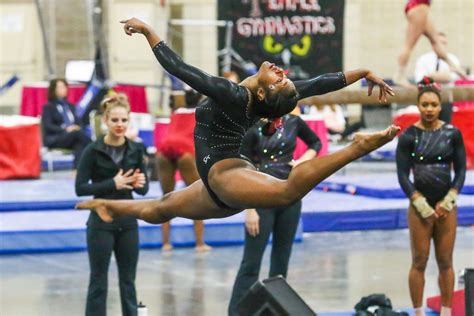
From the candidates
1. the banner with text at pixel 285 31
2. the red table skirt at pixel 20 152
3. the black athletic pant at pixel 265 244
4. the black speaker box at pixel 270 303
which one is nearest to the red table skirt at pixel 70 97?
the banner with text at pixel 285 31

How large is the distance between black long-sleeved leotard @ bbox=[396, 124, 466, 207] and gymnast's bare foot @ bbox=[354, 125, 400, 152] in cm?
232

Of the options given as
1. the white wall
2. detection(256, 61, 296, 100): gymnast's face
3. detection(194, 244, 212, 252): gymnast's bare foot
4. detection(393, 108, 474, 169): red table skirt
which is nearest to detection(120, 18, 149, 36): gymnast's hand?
detection(256, 61, 296, 100): gymnast's face

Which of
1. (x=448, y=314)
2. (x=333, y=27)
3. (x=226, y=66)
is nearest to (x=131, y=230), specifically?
(x=448, y=314)

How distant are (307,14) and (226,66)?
150 centimetres

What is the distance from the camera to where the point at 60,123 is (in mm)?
12250

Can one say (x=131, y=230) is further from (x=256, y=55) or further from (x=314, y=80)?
(x=256, y=55)

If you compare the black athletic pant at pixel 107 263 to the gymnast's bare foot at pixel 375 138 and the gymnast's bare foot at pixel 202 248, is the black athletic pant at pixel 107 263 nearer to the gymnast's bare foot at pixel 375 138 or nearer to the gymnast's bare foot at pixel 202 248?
the gymnast's bare foot at pixel 375 138

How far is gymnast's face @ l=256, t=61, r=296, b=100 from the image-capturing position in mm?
4727

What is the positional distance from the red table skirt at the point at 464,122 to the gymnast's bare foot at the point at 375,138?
8.83 m

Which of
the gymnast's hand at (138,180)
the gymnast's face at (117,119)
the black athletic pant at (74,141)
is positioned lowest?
the black athletic pant at (74,141)

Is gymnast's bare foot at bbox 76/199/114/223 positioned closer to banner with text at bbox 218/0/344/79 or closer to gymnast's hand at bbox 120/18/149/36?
gymnast's hand at bbox 120/18/149/36

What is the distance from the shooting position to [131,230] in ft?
20.1

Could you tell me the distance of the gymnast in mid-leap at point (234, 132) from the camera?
4527mm

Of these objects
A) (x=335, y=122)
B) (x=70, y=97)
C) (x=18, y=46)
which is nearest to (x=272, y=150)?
(x=335, y=122)
